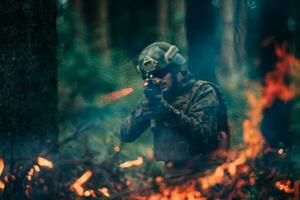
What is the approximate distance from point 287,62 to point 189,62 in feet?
5.58

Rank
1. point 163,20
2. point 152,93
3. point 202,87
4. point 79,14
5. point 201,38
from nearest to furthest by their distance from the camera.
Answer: point 152,93 < point 202,87 < point 201,38 < point 79,14 < point 163,20

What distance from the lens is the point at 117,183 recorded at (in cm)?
561

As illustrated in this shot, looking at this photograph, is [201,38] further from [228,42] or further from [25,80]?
[228,42]

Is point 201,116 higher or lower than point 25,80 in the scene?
lower

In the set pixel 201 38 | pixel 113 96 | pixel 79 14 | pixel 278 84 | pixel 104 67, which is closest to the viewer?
pixel 201 38

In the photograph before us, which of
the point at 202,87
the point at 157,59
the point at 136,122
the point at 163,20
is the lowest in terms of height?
the point at 163,20

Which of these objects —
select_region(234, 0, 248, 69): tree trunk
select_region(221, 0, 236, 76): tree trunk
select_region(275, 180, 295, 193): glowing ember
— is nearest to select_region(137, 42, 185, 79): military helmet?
select_region(275, 180, 295, 193): glowing ember

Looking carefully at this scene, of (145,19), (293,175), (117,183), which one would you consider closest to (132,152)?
(293,175)

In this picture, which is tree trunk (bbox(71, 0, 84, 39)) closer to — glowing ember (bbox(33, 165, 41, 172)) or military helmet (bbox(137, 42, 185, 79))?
military helmet (bbox(137, 42, 185, 79))

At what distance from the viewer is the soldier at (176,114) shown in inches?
236

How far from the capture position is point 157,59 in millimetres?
6027

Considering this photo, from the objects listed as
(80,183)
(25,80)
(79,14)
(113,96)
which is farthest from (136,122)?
(79,14)

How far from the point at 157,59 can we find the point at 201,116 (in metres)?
0.68

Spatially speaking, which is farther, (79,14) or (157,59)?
(79,14)
